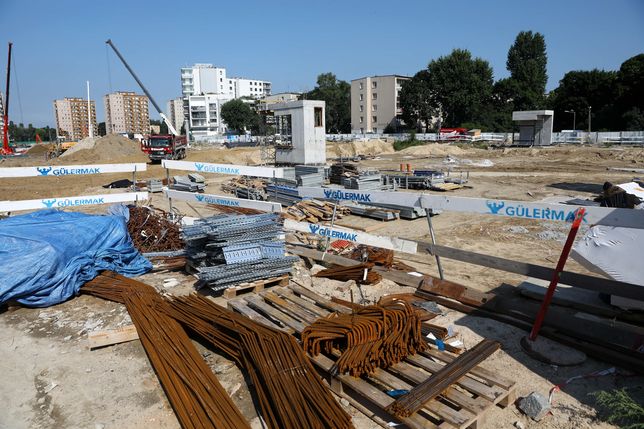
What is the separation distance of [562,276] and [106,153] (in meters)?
44.6

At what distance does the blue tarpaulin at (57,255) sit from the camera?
267 inches

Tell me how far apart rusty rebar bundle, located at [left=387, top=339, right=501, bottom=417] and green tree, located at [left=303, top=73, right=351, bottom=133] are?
304 ft

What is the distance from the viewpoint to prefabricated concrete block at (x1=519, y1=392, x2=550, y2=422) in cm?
393

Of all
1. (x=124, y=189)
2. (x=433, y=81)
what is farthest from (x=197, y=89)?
(x=124, y=189)

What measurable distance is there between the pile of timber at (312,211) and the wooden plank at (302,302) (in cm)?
678

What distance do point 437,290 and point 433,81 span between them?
A: 76962mm

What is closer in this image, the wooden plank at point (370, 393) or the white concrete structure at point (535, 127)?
the wooden plank at point (370, 393)

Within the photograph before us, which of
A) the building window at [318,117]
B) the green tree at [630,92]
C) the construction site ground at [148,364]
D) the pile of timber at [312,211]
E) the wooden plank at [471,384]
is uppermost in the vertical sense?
the green tree at [630,92]

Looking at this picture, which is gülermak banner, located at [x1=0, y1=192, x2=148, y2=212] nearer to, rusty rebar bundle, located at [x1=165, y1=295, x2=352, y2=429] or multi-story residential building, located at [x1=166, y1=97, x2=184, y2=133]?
rusty rebar bundle, located at [x1=165, y1=295, x2=352, y2=429]

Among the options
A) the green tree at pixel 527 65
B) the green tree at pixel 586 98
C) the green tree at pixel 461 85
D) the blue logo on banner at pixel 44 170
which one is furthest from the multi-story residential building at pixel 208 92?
the blue logo on banner at pixel 44 170

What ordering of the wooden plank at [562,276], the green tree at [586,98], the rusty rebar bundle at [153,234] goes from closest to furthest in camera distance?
1. the wooden plank at [562,276]
2. the rusty rebar bundle at [153,234]
3. the green tree at [586,98]

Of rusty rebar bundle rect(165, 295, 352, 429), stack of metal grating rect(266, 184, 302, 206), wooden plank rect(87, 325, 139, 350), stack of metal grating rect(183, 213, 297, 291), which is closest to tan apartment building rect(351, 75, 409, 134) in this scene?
stack of metal grating rect(266, 184, 302, 206)

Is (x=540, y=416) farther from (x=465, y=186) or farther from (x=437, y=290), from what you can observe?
(x=465, y=186)

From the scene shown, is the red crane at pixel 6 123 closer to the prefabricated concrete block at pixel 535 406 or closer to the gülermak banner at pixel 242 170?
the gülermak banner at pixel 242 170
